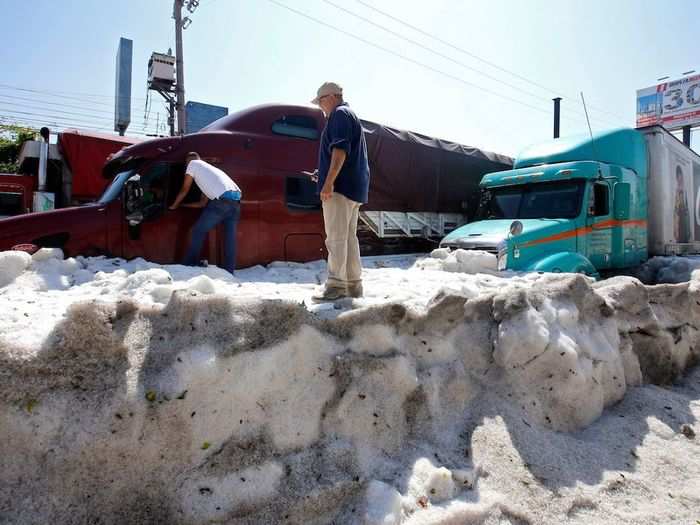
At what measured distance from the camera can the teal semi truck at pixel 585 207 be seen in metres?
6.40

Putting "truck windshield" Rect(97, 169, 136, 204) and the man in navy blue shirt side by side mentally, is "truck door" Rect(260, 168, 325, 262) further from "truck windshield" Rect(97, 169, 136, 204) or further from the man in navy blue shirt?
the man in navy blue shirt

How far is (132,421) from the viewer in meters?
2.13

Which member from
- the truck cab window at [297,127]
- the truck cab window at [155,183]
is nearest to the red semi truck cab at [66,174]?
the truck cab window at [155,183]

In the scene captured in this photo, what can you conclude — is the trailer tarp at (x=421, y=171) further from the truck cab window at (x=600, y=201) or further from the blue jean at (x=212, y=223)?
the blue jean at (x=212, y=223)

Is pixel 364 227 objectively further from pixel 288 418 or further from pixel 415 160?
pixel 288 418

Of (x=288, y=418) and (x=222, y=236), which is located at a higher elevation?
(x=222, y=236)

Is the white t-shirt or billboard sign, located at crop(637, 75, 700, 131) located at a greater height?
billboard sign, located at crop(637, 75, 700, 131)

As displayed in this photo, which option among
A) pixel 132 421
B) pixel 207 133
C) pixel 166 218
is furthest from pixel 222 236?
pixel 132 421

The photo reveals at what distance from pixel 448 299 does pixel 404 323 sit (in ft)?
1.33

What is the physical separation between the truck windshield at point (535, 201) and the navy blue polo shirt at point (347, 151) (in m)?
4.45

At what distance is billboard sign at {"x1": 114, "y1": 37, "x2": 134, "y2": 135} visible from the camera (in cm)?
2082

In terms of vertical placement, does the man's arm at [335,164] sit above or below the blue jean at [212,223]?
above

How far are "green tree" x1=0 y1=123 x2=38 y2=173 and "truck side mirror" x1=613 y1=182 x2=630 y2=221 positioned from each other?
19.9m

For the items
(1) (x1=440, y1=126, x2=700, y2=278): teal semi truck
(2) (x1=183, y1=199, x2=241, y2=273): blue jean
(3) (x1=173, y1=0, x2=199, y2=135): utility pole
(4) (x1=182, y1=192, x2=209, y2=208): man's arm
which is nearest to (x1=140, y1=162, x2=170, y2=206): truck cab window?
(4) (x1=182, y1=192, x2=209, y2=208): man's arm
